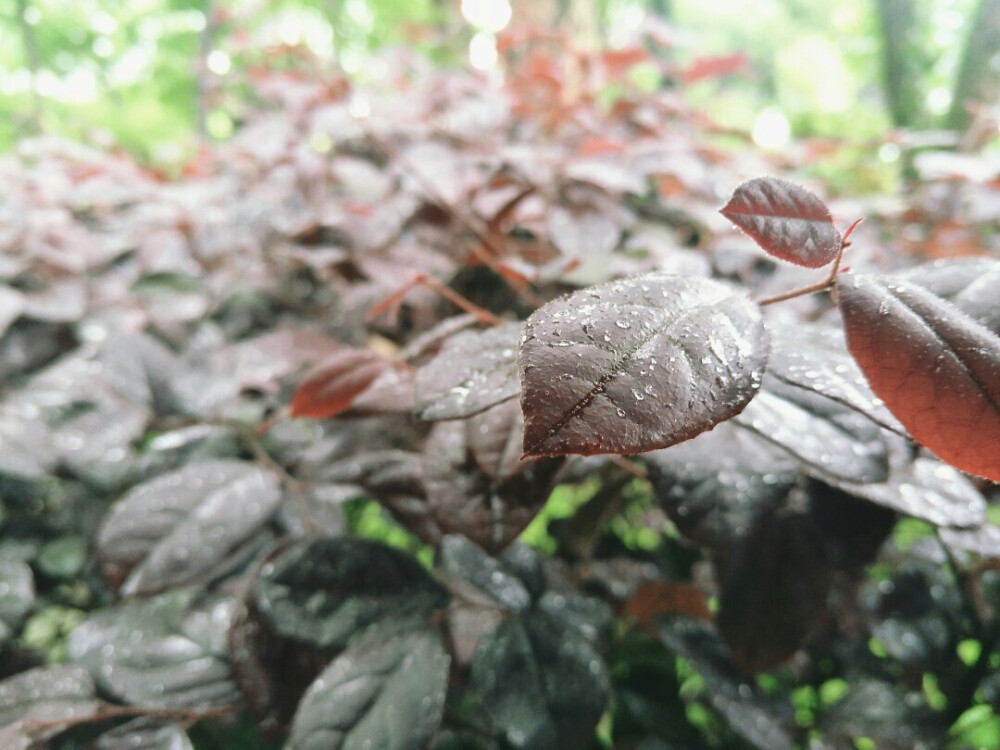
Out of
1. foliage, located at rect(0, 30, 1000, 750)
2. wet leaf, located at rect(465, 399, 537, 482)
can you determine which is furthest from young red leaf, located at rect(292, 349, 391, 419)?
wet leaf, located at rect(465, 399, 537, 482)

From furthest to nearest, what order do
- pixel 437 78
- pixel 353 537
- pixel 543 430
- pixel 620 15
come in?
1. pixel 620 15
2. pixel 437 78
3. pixel 353 537
4. pixel 543 430

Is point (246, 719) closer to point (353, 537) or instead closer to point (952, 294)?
point (353, 537)

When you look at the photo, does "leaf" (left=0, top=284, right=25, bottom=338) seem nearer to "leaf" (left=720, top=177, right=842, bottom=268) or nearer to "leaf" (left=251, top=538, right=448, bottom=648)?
"leaf" (left=251, top=538, right=448, bottom=648)

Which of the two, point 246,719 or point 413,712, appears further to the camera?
point 246,719

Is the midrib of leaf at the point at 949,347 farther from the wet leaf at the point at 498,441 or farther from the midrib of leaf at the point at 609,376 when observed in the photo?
the wet leaf at the point at 498,441

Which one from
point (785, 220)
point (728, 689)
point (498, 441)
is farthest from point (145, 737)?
point (785, 220)

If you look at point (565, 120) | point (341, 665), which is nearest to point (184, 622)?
point (341, 665)
